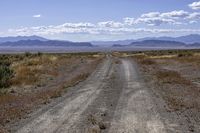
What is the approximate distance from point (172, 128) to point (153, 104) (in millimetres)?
4842

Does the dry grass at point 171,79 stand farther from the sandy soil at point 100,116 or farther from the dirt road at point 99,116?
the dirt road at point 99,116

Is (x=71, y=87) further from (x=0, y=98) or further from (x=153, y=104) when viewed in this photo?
(x=153, y=104)

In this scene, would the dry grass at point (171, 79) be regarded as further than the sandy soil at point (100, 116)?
Yes

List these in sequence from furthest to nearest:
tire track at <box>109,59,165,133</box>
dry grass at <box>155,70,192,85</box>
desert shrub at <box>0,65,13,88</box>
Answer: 1. dry grass at <box>155,70,192,85</box>
2. desert shrub at <box>0,65,13,88</box>
3. tire track at <box>109,59,165,133</box>

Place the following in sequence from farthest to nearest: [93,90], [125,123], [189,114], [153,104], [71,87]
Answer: [71,87] → [93,90] → [153,104] → [189,114] → [125,123]

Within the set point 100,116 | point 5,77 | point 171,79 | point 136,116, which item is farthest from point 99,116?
point 171,79

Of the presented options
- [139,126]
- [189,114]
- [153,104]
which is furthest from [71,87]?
[139,126]

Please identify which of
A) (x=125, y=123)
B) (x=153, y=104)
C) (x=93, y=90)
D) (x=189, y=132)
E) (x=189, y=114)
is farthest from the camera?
(x=93, y=90)

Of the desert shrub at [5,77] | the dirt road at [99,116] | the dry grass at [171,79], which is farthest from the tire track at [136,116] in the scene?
the desert shrub at [5,77]

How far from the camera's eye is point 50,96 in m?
19.3

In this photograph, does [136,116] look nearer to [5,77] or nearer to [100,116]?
[100,116]

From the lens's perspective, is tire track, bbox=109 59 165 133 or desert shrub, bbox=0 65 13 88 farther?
desert shrub, bbox=0 65 13 88

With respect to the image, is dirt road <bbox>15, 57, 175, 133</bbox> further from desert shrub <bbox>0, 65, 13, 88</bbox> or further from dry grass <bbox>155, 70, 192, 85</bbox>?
desert shrub <bbox>0, 65, 13, 88</bbox>

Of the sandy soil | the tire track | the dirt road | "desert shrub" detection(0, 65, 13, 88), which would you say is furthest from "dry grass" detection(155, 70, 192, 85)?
"desert shrub" detection(0, 65, 13, 88)
